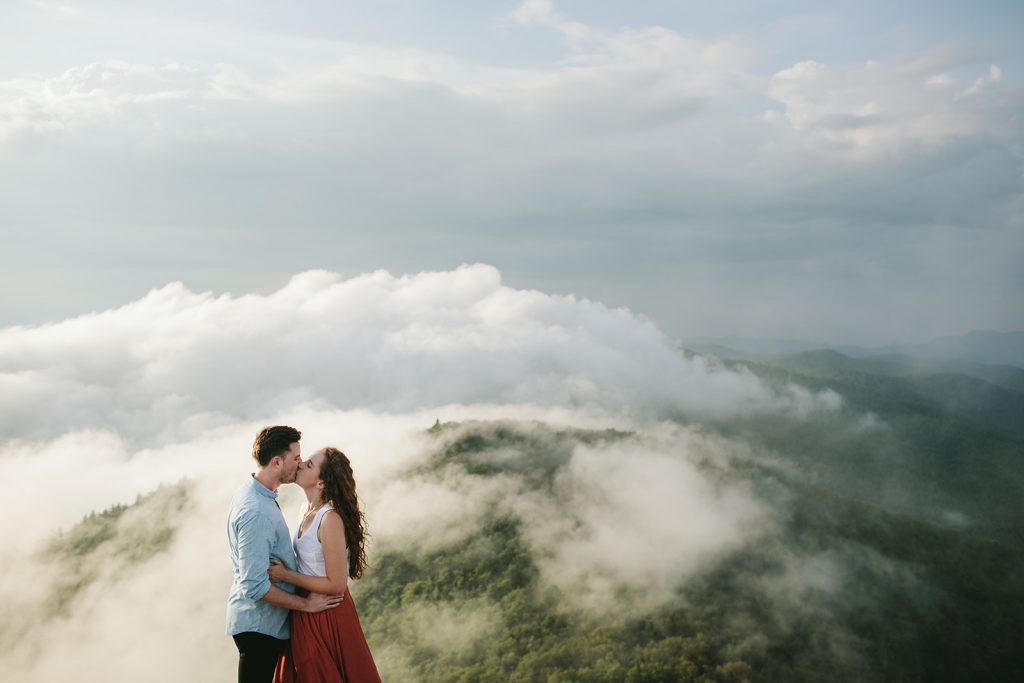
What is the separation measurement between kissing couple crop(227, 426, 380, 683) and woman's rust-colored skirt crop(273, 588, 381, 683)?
0.5 inches

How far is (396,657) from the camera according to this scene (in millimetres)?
95875

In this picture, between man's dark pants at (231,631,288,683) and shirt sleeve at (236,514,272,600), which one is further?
man's dark pants at (231,631,288,683)

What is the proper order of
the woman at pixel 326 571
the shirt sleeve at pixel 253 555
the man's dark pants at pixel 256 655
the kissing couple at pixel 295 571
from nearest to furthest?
the shirt sleeve at pixel 253 555 → the kissing couple at pixel 295 571 → the woman at pixel 326 571 → the man's dark pants at pixel 256 655

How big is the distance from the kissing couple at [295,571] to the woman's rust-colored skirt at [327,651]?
0.04 ft

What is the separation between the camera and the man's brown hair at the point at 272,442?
799 centimetres

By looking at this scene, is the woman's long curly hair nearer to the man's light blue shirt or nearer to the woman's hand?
the man's light blue shirt

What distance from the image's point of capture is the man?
769 centimetres

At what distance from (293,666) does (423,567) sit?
117 m

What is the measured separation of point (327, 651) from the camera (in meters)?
8.20

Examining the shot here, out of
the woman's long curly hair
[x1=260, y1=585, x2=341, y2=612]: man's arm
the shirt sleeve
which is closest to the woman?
the woman's long curly hair

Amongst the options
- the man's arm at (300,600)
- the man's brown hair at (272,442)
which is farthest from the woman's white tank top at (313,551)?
the man's brown hair at (272,442)

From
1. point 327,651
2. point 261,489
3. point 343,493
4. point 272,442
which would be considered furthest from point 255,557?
point 327,651

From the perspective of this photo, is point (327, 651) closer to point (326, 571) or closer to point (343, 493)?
point (326, 571)

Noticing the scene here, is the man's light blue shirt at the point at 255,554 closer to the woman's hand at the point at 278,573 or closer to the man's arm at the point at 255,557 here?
the man's arm at the point at 255,557
